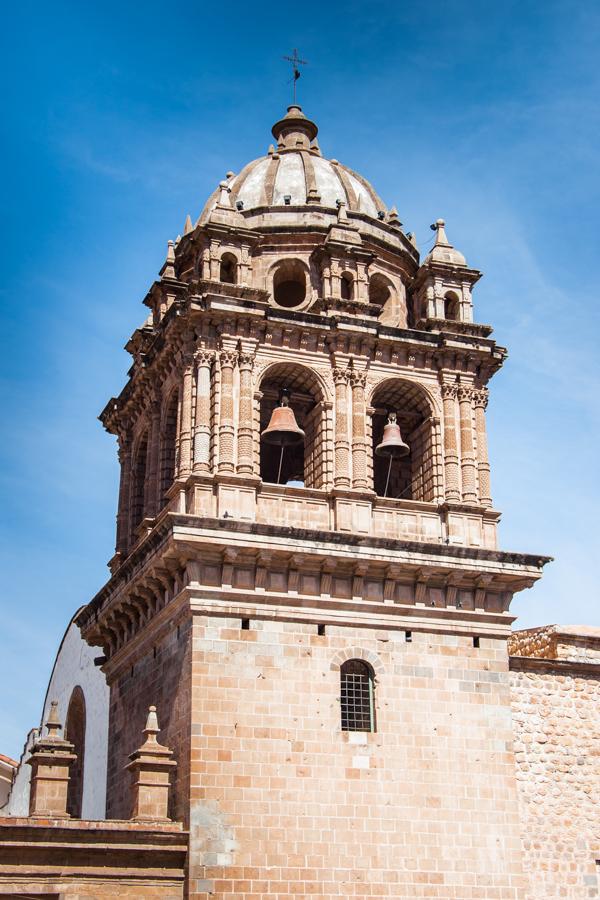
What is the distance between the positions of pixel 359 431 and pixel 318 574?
299 cm

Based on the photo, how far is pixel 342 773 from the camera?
20.0m

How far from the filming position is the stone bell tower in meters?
19.7

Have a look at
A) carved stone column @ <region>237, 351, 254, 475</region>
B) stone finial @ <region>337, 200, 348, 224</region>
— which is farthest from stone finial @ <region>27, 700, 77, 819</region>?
stone finial @ <region>337, 200, 348, 224</region>

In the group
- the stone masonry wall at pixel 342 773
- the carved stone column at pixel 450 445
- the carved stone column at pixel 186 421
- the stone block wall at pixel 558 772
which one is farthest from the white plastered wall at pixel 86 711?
the carved stone column at pixel 450 445

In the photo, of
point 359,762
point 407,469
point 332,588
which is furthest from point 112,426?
point 359,762

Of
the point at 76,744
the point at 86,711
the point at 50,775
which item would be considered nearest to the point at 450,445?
the point at 50,775

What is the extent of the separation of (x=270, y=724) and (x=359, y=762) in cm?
159

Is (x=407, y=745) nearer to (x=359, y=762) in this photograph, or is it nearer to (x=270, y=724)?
(x=359, y=762)

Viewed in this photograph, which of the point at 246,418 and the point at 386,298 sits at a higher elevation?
the point at 386,298

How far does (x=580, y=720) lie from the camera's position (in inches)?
905

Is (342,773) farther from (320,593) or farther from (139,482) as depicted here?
(139,482)

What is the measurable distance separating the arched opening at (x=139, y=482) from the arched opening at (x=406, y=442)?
187 inches

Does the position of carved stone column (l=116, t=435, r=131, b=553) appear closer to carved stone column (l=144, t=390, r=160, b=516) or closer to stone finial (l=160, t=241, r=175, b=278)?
carved stone column (l=144, t=390, r=160, b=516)

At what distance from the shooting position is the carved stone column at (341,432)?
22.2 m
